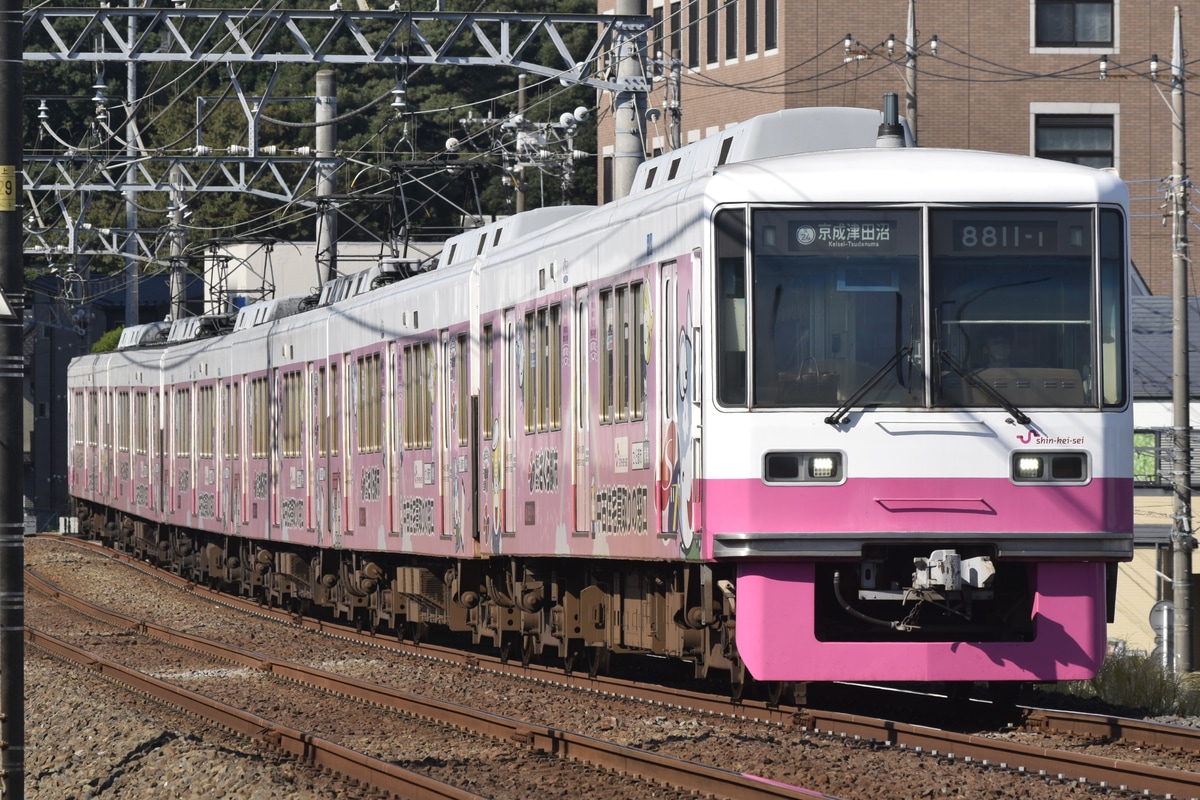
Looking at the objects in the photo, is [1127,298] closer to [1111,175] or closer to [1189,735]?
[1111,175]

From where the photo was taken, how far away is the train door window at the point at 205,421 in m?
28.6

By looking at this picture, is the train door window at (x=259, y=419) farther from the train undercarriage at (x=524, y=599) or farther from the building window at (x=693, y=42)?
the building window at (x=693, y=42)

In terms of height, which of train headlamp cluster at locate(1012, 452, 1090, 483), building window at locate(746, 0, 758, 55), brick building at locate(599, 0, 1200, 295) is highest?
building window at locate(746, 0, 758, 55)

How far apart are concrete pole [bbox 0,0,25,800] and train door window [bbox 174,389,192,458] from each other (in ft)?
66.6

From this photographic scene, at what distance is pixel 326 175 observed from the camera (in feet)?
98.2

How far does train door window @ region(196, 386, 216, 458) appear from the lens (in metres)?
28.6

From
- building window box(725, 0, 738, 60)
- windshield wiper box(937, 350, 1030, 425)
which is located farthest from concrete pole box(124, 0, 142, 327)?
Answer: windshield wiper box(937, 350, 1030, 425)

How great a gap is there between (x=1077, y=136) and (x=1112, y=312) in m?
33.9

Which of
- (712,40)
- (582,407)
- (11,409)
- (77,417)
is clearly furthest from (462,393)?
(712,40)

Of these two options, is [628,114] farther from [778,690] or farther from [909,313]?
[909,313]

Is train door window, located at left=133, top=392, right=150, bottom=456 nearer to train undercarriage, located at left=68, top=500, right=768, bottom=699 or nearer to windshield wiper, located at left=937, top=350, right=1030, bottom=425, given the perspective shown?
train undercarriage, located at left=68, top=500, right=768, bottom=699

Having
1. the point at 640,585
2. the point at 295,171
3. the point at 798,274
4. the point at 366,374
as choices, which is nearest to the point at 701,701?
the point at 640,585

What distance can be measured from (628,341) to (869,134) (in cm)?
185

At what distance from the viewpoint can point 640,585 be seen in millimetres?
13109
